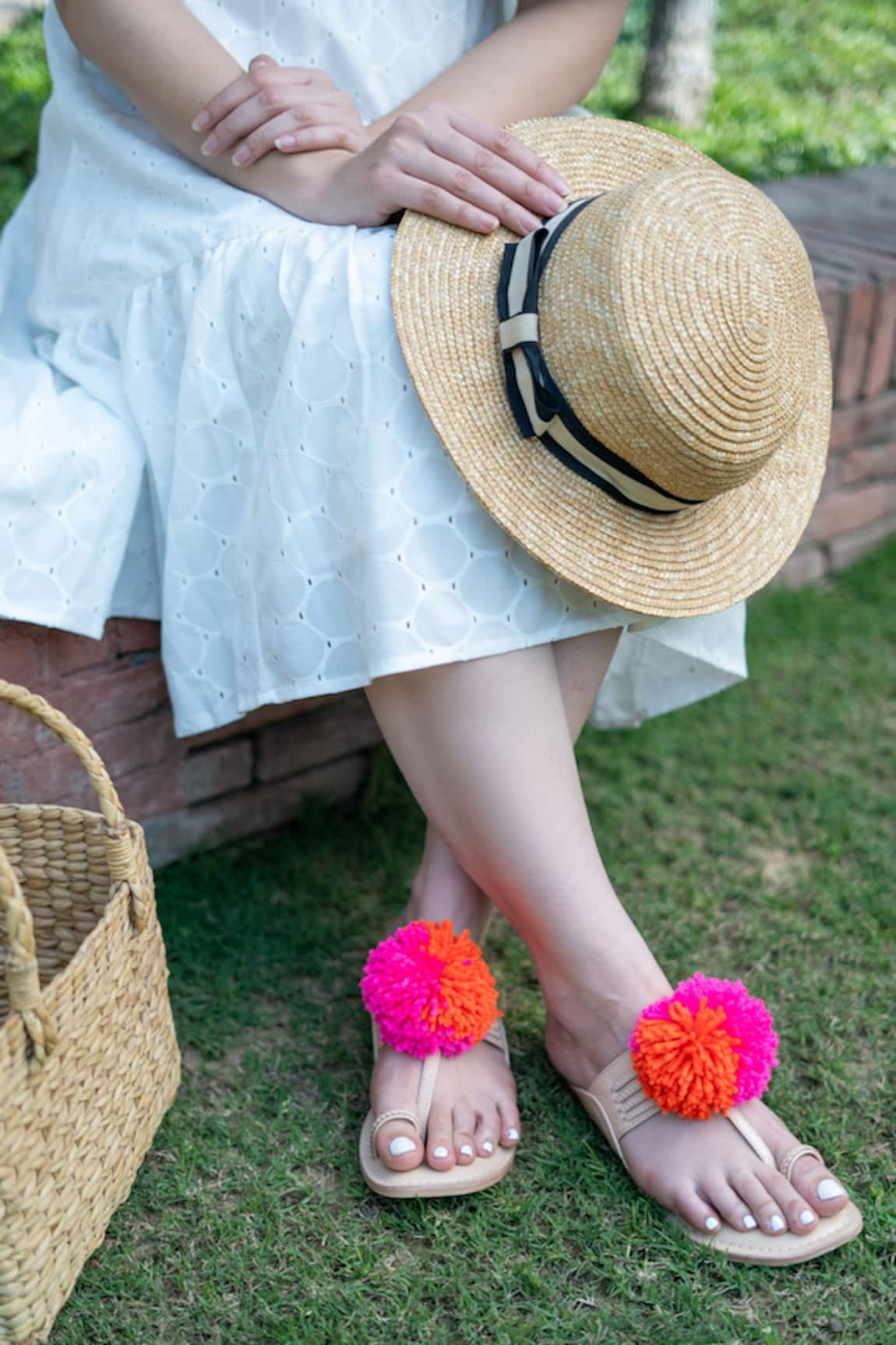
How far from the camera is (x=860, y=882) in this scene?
5.74 ft

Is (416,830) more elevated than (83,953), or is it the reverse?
(83,953)

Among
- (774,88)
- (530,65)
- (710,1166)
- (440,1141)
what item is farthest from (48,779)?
(774,88)

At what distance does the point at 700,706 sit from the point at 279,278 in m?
1.17

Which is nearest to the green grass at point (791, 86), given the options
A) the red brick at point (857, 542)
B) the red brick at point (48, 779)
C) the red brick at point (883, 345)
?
the red brick at point (883, 345)

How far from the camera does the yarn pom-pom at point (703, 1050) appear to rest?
123 centimetres

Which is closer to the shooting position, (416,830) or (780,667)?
(416,830)

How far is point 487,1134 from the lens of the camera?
1290 millimetres

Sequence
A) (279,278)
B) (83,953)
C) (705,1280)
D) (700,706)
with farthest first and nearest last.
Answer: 1. (700,706)
2. (279,278)
3. (705,1280)
4. (83,953)

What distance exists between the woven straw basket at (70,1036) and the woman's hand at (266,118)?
2.14 feet

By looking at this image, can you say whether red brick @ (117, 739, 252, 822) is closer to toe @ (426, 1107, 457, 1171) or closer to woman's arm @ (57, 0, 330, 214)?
toe @ (426, 1107, 457, 1171)

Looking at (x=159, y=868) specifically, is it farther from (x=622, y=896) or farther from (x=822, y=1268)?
(x=822, y=1268)

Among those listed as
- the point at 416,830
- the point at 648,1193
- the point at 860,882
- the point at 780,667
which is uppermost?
the point at 648,1193

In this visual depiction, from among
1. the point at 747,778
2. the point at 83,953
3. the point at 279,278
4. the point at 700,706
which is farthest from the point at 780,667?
the point at 83,953

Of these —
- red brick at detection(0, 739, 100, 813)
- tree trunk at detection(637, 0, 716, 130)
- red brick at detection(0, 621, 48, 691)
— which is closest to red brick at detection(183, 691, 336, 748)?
red brick at detection(0, 739, 100, 813)
